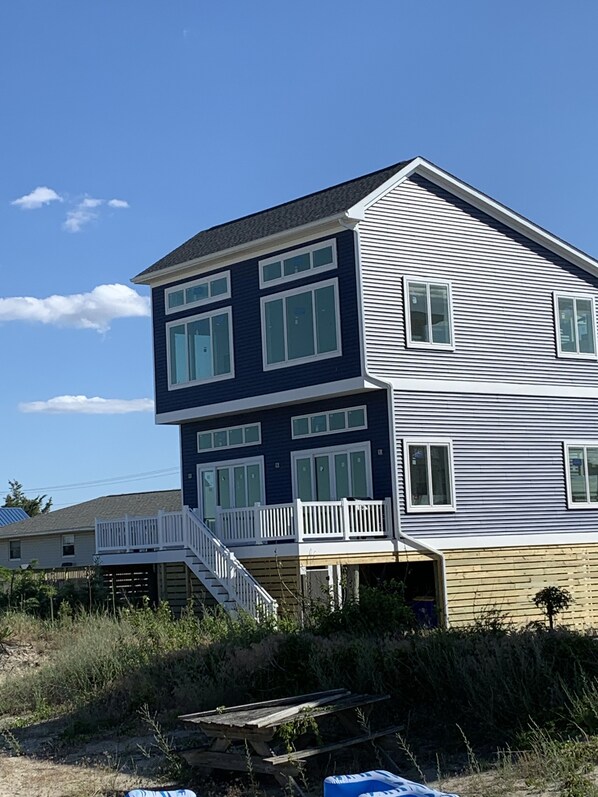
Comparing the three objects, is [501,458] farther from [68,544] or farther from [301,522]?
[68,544]

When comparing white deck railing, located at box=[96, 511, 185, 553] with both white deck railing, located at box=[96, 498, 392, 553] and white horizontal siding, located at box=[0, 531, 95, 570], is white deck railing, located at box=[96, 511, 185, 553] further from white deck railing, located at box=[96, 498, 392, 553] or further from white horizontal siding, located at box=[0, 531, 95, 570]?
white horizontal siding, located at box=[0, 531, 95, 570]

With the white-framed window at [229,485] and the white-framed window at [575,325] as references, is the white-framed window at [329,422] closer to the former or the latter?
the white-framed window at [229,485]

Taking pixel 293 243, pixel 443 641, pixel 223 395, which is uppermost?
pixel 293 243

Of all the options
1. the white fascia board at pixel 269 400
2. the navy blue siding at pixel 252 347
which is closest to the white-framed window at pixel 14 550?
the white fascia board at pixel 269 400

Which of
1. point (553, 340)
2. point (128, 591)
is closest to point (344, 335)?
point (553, 340)

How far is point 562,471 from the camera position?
89.9ft

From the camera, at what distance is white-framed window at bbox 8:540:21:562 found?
53438 mm

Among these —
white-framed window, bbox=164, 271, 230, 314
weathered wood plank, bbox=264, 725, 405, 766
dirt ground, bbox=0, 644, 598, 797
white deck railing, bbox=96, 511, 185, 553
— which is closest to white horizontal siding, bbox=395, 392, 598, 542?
white deck railing, bbox=96, 511, 185, 553

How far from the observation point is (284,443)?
2684 cm

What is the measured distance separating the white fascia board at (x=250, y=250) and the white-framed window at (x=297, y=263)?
0.21 meters

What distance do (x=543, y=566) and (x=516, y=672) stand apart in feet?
47.2

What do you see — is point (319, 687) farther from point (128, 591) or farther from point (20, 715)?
point (128, 591)

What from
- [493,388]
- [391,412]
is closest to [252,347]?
[391,412]

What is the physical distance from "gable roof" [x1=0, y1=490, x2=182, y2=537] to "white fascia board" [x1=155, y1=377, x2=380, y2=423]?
61.4ft
